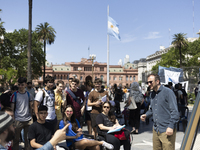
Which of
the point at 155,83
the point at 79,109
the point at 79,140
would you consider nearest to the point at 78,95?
the point at 79,109

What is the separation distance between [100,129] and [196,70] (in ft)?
44.2

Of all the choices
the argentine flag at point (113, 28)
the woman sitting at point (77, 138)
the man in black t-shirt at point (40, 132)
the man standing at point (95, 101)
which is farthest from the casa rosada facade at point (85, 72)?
the man in black t-shirt at point (40, 132)

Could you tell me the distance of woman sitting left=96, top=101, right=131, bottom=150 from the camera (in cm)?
423

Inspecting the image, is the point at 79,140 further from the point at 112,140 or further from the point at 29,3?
the point at 29,3

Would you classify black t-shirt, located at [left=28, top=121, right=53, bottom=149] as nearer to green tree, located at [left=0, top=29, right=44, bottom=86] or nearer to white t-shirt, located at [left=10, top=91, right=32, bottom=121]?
white t-shirt, located at [left=10, top=91, right=32, bottom=121]

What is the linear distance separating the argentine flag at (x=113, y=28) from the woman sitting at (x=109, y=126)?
1741cm

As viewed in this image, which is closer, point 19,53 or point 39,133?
point 39,133

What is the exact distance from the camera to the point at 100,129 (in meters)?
4.68

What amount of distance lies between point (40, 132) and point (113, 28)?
63.2 feet

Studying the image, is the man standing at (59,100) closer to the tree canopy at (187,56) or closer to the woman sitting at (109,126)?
the woman sitting at (109,126)

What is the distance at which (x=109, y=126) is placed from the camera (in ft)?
15.5

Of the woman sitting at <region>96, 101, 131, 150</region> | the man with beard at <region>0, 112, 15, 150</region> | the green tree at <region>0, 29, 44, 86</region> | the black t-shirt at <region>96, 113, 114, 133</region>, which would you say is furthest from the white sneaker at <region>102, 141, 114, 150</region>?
the green tree at <region>0, 29, 44, 86</region>

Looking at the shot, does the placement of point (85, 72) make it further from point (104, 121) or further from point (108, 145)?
point (108, 145)

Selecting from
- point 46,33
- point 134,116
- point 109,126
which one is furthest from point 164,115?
point 46,33
